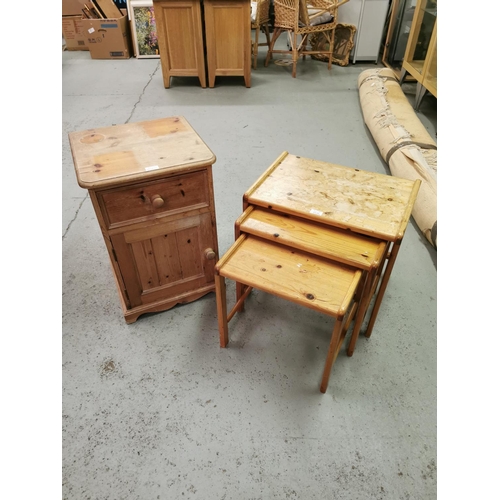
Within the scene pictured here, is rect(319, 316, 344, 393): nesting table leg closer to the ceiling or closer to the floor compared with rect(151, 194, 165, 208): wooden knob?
closer to the floor

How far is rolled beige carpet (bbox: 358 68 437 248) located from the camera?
238cm

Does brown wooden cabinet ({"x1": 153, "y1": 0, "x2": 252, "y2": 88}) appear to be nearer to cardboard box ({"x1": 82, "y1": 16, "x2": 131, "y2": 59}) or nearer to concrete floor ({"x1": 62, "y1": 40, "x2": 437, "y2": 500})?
cardboard box ({"x1": 82, "y1": 16, "x2": 131, "y2": 59})

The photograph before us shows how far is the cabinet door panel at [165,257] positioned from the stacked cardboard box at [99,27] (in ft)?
14.4

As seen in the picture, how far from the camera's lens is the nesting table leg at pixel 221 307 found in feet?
4.90

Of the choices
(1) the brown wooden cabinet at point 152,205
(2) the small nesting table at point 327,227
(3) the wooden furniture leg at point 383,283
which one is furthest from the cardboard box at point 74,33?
(3) the wooden furniture leg at point 383,283

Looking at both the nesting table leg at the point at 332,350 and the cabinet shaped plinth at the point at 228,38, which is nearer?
the nesting table leg at the point at 332,350

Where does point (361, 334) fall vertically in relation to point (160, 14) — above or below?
below

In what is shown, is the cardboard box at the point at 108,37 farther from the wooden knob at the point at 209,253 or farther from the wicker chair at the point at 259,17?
the wooden knob at the point at 209,253

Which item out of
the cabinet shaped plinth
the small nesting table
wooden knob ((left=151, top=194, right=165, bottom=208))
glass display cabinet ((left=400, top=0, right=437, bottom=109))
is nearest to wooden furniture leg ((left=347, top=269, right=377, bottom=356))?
the small nesting table

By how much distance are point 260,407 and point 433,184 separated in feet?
5.83

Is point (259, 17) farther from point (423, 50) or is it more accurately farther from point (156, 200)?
point (156, 200)

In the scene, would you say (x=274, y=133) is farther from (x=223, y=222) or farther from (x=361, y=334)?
(x=361, y=334)
